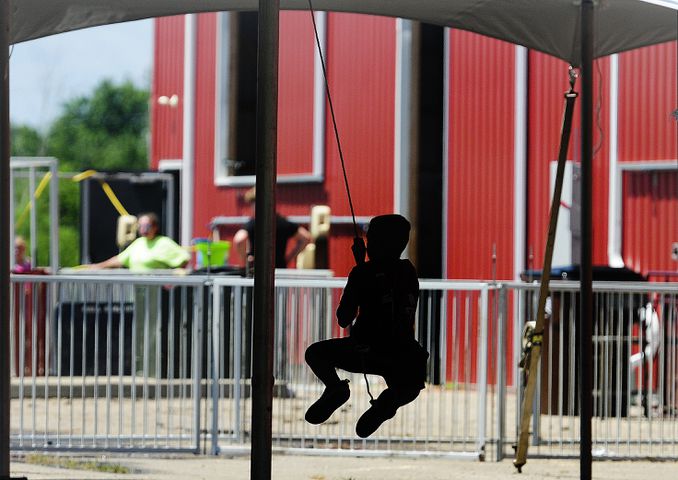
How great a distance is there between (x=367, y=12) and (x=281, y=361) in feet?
12.2

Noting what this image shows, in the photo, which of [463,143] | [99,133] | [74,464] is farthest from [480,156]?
[99,133]

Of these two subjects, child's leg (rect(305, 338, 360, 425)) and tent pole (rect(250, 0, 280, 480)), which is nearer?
tent pole (rect(250, 0, 280, 480))

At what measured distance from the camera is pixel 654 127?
54.2 ft

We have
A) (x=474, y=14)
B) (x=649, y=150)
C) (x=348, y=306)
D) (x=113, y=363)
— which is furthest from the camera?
(x=649, y=150)

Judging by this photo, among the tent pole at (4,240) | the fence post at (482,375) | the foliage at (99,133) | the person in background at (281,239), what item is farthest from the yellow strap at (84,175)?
the foliage at (99,133)

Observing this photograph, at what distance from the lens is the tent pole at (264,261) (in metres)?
6.68

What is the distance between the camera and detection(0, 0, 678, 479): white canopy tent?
6777 mm

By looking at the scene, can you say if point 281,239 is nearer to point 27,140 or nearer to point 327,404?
point 327,404

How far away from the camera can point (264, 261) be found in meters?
6.73

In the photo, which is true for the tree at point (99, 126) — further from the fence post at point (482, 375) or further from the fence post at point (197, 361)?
the fence post at point (482, 375)

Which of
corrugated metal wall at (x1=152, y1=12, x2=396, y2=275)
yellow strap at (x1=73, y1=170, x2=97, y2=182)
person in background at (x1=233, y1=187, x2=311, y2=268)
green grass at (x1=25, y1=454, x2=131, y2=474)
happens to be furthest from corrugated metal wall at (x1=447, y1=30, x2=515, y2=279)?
yellow strap at (x1=73, y1=170, x2=97, y2=182)

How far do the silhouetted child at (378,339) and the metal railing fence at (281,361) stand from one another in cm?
353

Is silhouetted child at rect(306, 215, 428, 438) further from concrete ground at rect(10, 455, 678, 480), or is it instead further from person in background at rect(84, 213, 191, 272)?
person in background at rect(84, 213, 191, 272)

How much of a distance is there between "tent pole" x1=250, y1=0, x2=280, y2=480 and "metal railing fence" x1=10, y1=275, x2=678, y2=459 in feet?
14.9
